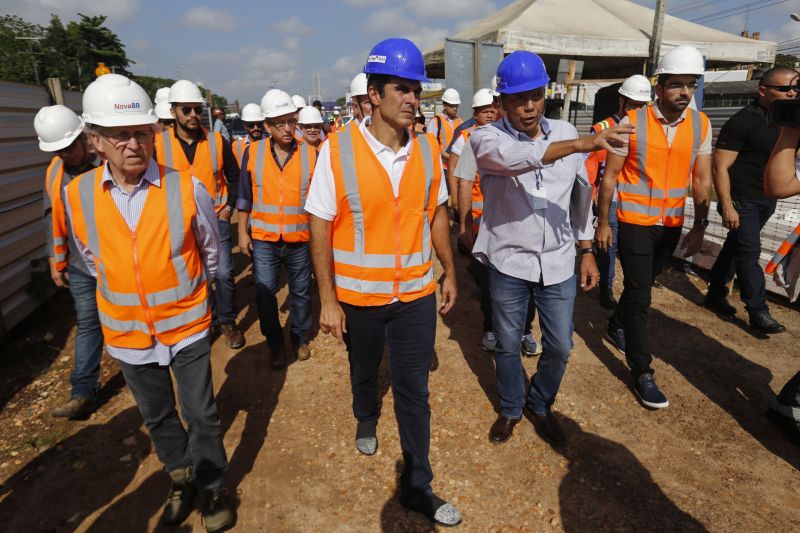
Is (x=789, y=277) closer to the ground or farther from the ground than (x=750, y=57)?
closer to the ground

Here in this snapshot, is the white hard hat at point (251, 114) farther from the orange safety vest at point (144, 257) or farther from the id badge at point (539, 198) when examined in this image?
the id badge at point (539, 198)

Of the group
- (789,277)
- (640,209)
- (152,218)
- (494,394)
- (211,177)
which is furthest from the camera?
(211,177)

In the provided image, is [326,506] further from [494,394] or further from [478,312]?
[478,312]

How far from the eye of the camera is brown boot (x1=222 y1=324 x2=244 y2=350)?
4820mm

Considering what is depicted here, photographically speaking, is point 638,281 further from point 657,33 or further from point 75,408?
point 657,33

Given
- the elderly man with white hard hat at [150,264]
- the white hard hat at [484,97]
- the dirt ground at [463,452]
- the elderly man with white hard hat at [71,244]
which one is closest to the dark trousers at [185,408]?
the elderly man with white hard hat at [150,264]

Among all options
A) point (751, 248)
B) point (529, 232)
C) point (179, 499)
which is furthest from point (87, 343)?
point (751, 248)

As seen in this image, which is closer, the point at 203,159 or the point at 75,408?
the point at 75,408

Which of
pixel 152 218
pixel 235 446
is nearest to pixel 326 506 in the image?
pixel 235 446

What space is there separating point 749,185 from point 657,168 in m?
1.76

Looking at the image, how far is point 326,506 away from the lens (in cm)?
277

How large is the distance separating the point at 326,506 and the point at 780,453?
115 inches

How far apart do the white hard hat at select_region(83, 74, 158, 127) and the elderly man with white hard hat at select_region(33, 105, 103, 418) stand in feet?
4.08

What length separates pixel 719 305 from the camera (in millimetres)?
5148
